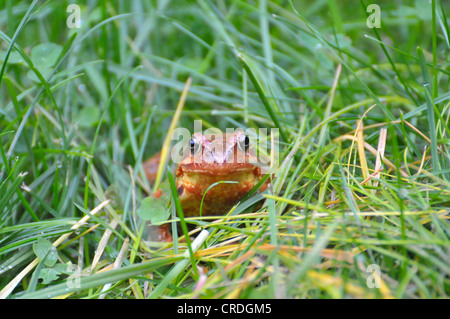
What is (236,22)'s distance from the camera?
4.02 meters

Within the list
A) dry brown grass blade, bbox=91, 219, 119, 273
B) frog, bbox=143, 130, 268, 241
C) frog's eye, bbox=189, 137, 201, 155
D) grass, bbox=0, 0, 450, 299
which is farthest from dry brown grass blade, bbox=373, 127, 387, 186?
dry brown grass blade, bbox=91, 219, 119, 273

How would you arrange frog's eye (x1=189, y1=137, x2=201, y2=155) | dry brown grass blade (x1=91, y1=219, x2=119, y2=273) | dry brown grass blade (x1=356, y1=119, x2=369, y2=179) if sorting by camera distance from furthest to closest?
frog's eye (x1=189, y1=137, x2=201, y2=155), dry brown grass blade (x1=356, y1=119, x2=369, y2=179), dry brown grass blade (x1=91, y1=219, x2=119, y2=273)

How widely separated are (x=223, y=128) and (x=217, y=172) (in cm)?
119

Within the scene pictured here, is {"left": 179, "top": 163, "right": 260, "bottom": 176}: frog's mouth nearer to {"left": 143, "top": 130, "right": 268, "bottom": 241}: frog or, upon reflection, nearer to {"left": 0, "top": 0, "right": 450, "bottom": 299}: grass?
{"left": 143, "top": 130, "right": 268, "bottom": 241}: frog

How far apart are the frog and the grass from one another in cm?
19

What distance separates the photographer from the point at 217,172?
7.95 ft

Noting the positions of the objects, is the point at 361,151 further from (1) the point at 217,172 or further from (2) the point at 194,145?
(2) the point at 194,145

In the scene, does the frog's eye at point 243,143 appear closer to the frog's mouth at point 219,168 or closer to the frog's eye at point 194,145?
the frog's mouth at point 219,168

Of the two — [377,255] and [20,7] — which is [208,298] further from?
[20,7]

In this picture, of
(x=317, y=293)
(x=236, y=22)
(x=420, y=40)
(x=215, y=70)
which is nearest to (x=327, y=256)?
(x=317, y=293)

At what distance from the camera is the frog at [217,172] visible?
242 cm

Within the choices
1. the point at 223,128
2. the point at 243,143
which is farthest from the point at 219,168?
the point at 223,128

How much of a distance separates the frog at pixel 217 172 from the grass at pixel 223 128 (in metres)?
0.19

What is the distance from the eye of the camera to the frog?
242cm
